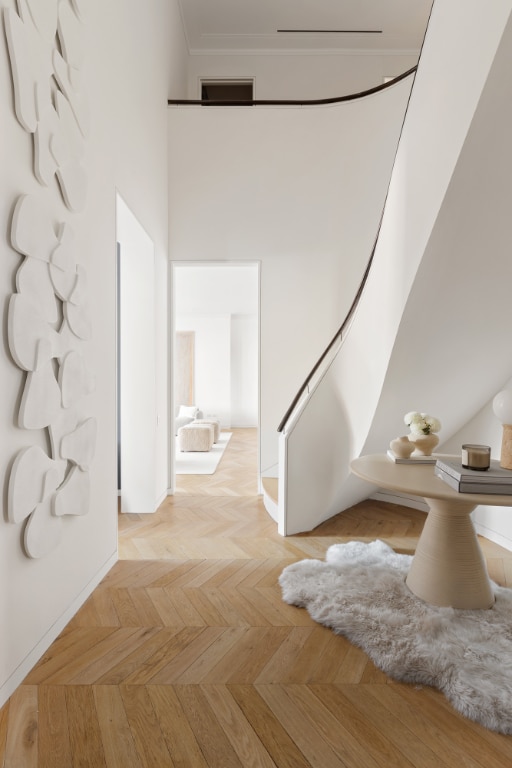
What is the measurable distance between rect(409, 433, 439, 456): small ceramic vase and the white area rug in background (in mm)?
3787

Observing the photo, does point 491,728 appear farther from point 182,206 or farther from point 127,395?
point 182,206

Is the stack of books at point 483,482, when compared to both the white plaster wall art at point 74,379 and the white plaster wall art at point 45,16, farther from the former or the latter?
the white plaster wall art at point 45,16

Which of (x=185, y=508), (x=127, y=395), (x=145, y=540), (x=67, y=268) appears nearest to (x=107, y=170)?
(x=67, y=268)

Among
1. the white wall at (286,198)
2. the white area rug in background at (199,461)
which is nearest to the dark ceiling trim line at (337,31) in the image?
the white wall at (286,198)

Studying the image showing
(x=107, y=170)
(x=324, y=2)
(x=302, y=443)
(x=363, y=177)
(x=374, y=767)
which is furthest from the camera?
A: (x=324, y=2)

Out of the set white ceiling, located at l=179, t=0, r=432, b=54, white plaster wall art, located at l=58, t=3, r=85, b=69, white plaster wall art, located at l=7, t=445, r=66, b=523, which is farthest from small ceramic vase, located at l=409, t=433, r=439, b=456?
white ceiling, located at l=179, t=0, r=432, b=54

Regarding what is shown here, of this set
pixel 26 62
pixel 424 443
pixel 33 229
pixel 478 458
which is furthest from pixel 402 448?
pixel 26 62

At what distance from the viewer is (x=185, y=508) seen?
450 centimetres

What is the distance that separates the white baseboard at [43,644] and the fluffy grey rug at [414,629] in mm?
998

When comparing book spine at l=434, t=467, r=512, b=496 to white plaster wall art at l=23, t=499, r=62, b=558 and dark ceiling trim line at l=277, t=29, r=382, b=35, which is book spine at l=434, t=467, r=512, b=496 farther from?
dark ceiling trim line at l=277, t=29, r=382, b=35

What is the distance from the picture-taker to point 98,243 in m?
2.62

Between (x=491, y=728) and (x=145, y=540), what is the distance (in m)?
2.61

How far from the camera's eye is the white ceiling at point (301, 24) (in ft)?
18.8

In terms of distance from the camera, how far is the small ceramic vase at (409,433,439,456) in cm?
270
